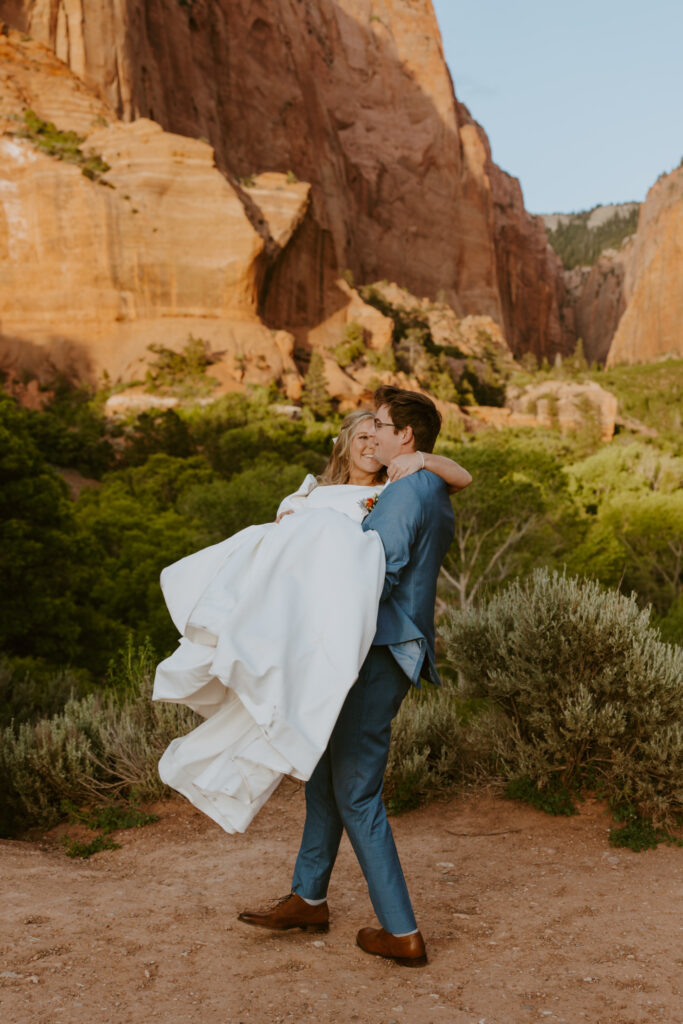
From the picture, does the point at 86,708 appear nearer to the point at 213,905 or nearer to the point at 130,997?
the point at 213,905

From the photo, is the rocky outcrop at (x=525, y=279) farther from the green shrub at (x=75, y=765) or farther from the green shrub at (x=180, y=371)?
the green shrub at (x=75, y=765)

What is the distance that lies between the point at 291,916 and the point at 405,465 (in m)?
1.74

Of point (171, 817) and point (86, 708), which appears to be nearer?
point (171, 817)

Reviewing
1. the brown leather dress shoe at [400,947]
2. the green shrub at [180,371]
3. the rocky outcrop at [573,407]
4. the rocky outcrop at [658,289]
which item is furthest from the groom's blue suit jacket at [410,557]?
the rocky outcrop at [658,289]

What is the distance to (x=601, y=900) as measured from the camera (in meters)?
3.48

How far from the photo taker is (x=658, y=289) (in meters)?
76.8

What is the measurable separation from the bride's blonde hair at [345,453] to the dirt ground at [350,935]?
5.74 feet

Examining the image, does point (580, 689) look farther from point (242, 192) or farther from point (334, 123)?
point (334, 123)

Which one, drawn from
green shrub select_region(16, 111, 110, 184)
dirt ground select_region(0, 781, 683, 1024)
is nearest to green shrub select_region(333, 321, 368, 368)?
green shrub select_region(16, 111, 110, 184)

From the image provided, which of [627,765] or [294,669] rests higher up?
[294,669]

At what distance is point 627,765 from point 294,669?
2812 millimetres

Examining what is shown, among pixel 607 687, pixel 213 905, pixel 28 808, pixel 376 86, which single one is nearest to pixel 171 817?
pixel 28 808

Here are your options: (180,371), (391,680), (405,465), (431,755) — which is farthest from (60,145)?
(391,680)

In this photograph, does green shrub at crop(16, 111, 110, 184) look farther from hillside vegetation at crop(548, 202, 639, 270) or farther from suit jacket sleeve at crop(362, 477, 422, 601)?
hillside vegetation at crop(548, 202, 639, 270)
